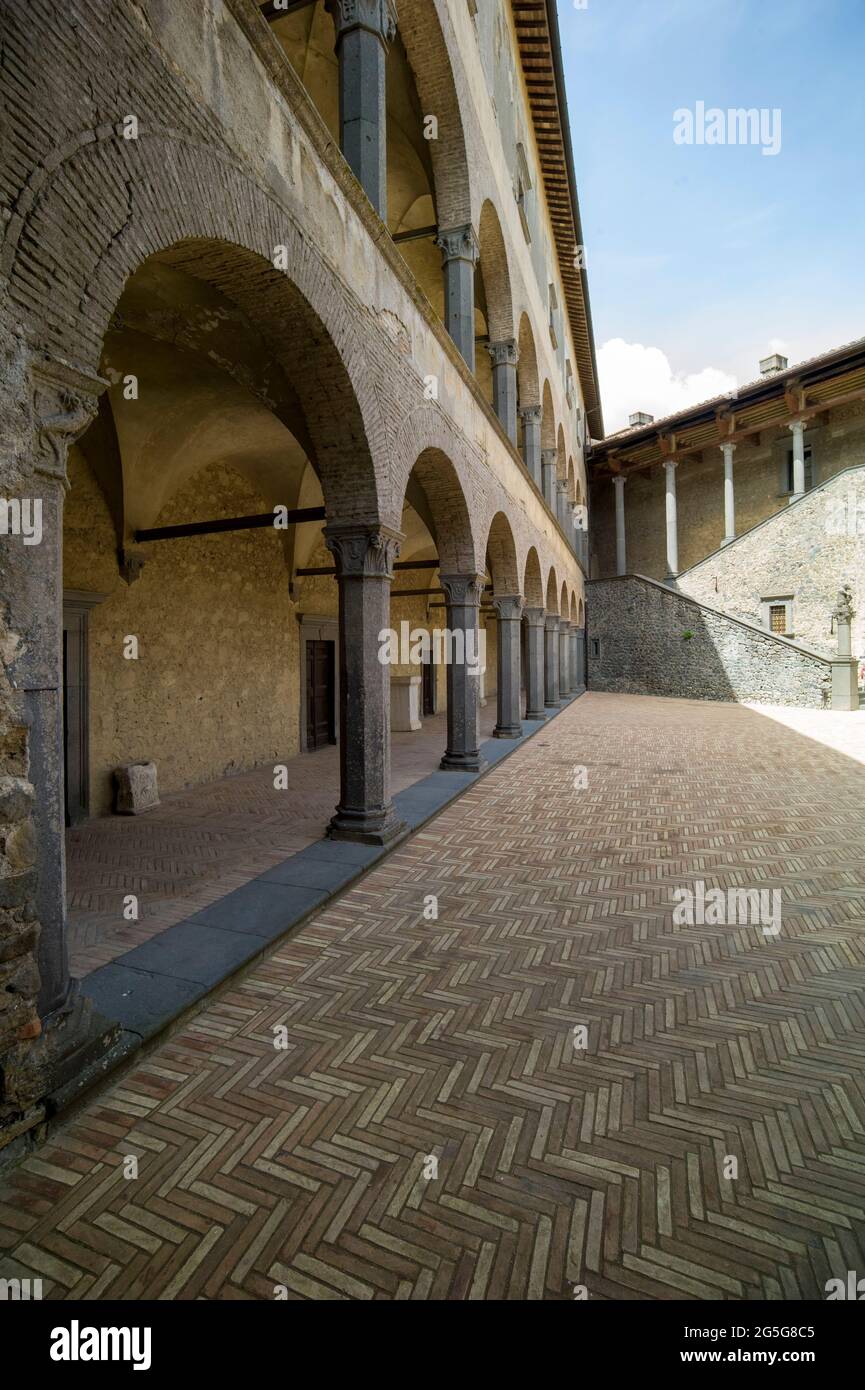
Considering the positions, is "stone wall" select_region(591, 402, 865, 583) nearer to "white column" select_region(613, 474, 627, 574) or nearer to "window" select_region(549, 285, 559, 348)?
"white column" select_region(613, 474, 627, 574)

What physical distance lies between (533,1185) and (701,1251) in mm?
538

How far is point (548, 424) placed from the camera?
18.8 metres

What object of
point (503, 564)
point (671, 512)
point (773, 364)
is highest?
point (773, 364)

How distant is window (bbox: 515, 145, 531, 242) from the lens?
13.9 m

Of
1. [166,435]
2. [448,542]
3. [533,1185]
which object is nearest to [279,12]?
[166,435]

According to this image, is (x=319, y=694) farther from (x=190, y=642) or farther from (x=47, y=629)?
(x=47, y=629)

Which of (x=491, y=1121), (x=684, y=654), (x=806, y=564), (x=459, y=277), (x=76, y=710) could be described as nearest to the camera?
(x=491, y=1121)

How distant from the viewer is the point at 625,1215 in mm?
2109

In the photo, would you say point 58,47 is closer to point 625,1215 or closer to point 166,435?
point 625,1215

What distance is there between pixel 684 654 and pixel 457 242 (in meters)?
20.4

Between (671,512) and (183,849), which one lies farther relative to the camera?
(671,512)

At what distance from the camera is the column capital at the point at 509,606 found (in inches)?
512

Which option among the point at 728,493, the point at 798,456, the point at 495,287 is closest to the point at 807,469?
the point at 798,456
